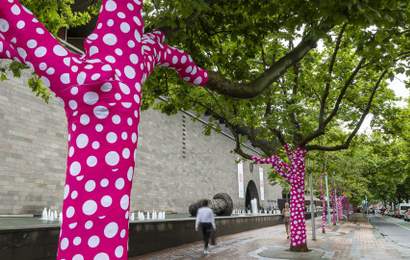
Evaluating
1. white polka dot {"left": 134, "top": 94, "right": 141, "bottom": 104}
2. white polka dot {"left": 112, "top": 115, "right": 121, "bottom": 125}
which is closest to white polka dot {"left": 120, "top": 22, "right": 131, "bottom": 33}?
white polka dot {"left": 134, "top": 94, "right": 141, "bottom": 104}

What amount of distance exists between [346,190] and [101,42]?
43197mm

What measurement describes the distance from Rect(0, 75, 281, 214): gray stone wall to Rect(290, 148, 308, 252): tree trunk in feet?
29.9

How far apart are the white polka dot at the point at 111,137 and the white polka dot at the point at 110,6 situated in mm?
1164

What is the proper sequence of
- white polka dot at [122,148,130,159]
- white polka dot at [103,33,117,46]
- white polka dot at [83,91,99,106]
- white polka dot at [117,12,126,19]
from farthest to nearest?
1. white polka dot at [117,12,126,19]
2. white polka dot at [103,33,117,46]
3. white polka dot at [122,148,130,159]
4. white polka dot at [83,91,99,106]

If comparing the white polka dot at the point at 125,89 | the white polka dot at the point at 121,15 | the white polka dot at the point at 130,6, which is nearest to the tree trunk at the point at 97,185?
the white polka dot at the point at 125,89

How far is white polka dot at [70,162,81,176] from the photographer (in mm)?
3236

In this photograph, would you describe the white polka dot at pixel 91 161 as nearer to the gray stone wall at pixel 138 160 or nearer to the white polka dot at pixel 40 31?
the white polka dot at pixel 40 31

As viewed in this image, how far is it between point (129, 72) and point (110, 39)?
349 millimetres

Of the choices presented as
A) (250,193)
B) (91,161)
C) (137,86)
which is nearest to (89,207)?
(91,161)

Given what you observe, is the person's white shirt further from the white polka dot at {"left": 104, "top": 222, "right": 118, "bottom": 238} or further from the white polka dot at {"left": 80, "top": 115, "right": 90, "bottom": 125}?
the white polka dot at {"left": 80, "top": 115, "right": 90, "bottom": 125}

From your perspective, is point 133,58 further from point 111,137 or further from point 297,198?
point 297,198

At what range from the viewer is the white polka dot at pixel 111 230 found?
3.19 meters

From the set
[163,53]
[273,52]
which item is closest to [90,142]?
[163,53]

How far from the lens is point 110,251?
10.5 feet
